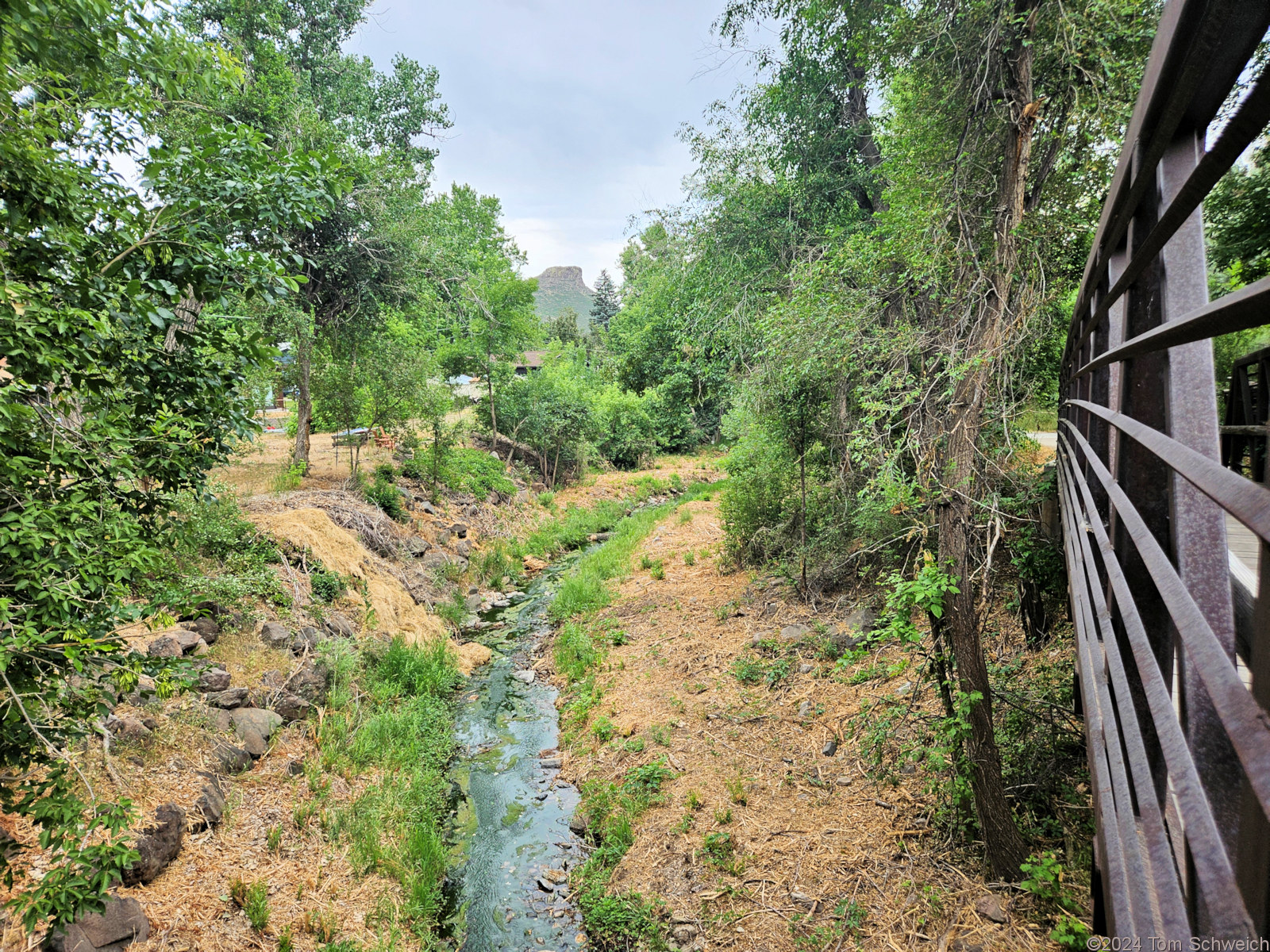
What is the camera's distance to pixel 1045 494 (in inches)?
207

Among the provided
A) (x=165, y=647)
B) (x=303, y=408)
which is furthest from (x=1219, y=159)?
(x=303, y=408)

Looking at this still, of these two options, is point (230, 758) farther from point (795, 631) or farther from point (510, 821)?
point (795, 631)

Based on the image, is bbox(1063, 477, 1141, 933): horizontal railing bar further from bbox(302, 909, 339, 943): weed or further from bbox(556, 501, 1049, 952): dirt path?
bbox(302, 909, 339, 943): weed

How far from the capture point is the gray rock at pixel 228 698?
5.90 metres

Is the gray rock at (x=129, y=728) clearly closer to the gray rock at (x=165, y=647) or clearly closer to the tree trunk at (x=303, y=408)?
the gray rock at (x=165, y=647)

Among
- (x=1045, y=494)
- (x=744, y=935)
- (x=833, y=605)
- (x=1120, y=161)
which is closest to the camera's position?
(x=1120, y=161)

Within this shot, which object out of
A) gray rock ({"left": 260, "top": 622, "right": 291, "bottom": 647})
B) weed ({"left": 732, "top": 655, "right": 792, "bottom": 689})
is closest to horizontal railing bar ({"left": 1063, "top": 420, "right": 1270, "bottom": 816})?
weed ({"left": 732, "top": 655, "right": 792, "bottom": 689})

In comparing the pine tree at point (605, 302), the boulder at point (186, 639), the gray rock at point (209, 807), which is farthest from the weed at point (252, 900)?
the pine tree at point (605, 302)

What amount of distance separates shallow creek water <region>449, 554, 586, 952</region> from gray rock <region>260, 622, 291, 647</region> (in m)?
2.28

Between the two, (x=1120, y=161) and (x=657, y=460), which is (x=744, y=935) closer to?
(x=1120, y=161)

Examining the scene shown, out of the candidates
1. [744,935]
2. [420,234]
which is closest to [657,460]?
[420,234]

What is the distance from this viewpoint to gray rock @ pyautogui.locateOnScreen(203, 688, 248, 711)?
5.90 meters

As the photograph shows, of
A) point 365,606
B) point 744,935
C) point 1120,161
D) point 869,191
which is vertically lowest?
point 744,935

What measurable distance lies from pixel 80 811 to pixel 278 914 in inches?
117
